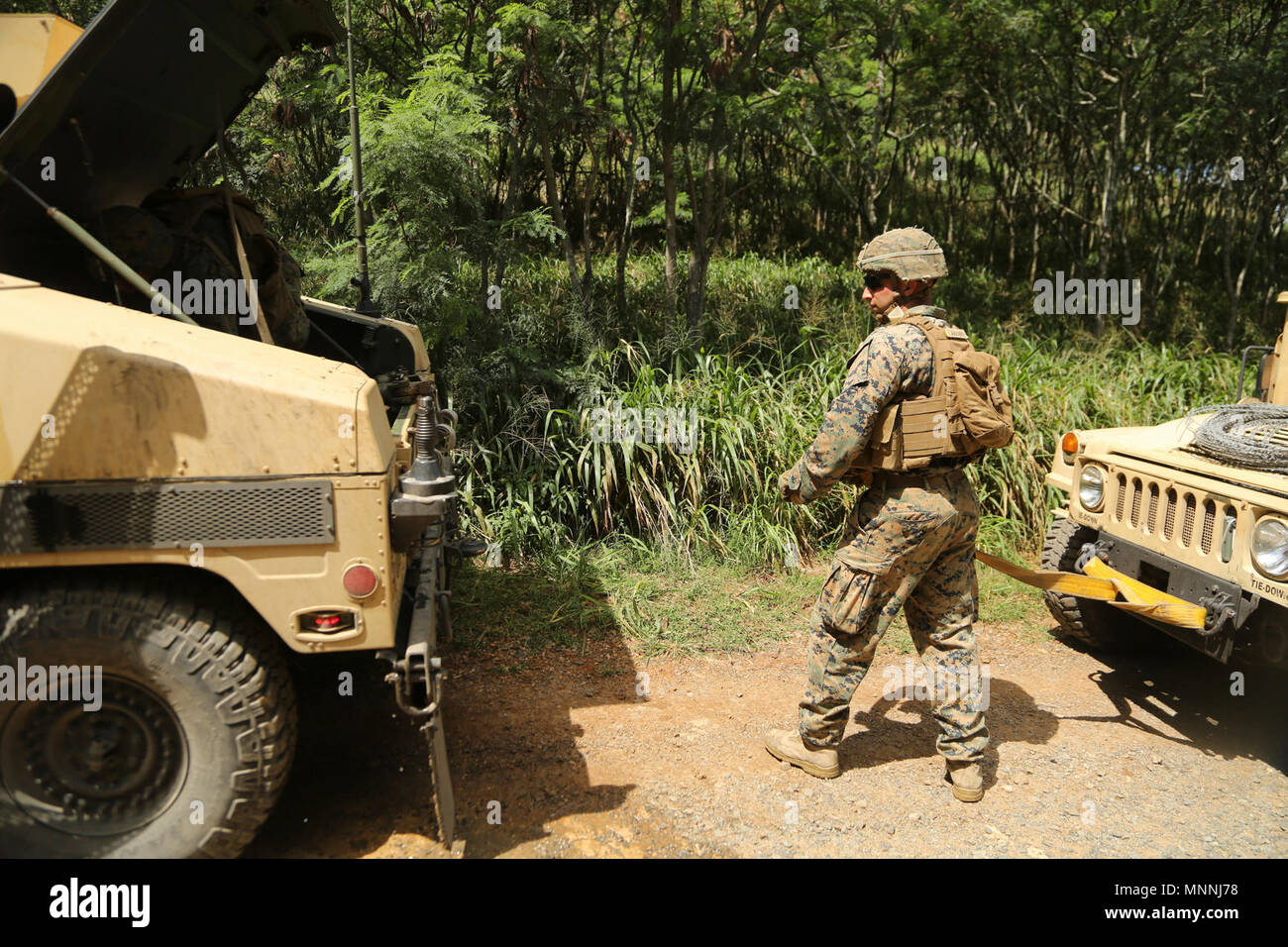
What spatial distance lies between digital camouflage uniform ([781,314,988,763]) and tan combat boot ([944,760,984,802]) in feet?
0.13

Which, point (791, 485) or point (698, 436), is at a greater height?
point (791, 485)

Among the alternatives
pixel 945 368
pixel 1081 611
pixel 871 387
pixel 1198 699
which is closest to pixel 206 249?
pixel 871 387

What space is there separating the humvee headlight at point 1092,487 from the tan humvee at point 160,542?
3.16 m

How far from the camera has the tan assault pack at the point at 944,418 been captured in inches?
125

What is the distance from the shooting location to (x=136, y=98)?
299 cm

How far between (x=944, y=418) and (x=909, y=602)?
0.79 metres

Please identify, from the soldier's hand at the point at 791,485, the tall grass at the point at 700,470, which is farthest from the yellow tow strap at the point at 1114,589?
the tall grass at the point at 700,470

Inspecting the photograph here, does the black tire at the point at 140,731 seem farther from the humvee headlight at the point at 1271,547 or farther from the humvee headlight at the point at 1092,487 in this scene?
the humvee headlight at the point at 1092,487

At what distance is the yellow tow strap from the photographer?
11.6 feet

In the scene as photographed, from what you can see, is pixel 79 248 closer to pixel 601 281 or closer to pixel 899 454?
pixel 899 454

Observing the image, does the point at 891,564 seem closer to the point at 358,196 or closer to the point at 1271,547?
the point at 1271,547

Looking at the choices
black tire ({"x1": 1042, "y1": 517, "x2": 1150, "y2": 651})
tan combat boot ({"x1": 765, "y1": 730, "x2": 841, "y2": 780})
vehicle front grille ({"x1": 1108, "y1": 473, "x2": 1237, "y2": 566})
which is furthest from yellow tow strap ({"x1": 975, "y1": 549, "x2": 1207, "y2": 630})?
tan combat boot ({"x1": 765, "y1": 730, "x2": 841, "y2": 780})

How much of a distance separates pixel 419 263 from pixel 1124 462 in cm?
404

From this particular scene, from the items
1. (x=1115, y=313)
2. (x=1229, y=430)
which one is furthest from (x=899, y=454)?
(x=1115, y=313)
